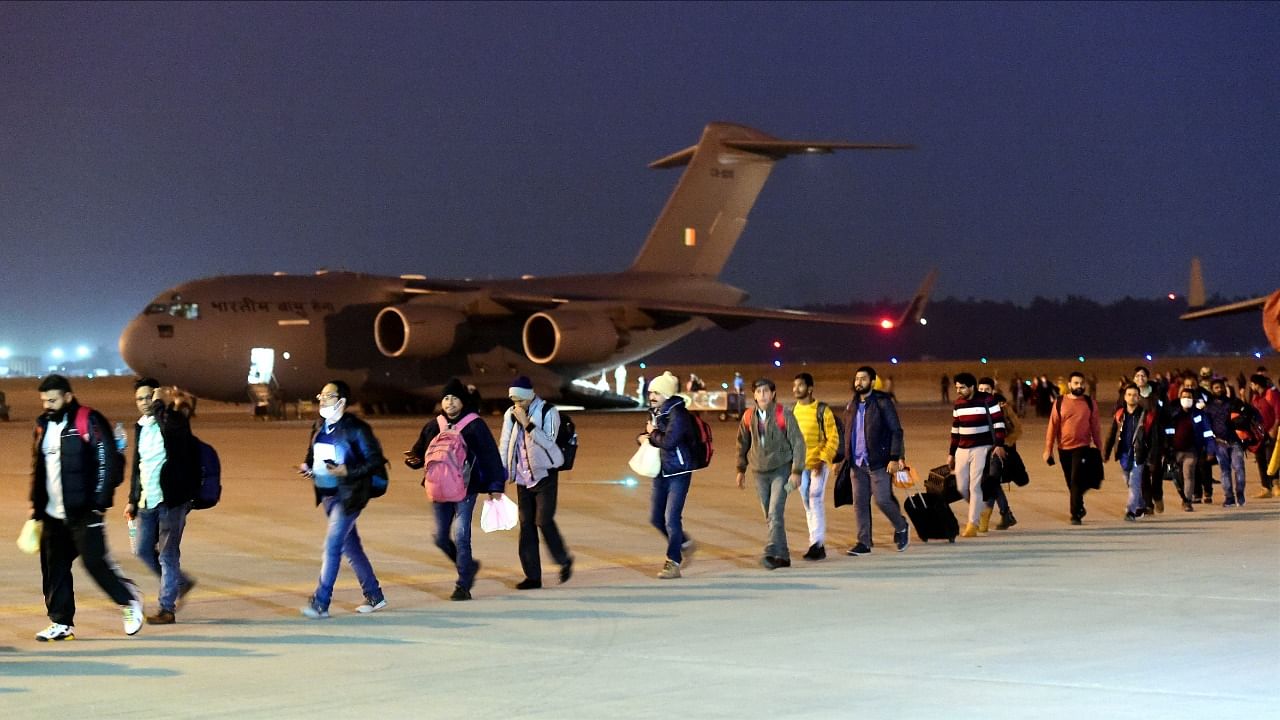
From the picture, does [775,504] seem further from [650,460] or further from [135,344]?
[135,344]

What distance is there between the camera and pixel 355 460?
955cm

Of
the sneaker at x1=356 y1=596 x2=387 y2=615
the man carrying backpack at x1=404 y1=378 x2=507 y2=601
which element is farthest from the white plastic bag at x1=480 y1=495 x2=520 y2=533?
the sneaker at x1=356 y1=596 x2=387 y2=615

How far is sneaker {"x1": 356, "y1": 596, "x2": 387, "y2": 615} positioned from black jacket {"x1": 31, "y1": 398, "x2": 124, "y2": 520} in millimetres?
1519

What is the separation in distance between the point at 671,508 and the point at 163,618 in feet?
11.2

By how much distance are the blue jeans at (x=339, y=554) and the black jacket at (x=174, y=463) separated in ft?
2.44

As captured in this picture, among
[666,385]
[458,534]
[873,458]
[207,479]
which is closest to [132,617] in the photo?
[207,479]

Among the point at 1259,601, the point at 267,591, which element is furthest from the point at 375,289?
the point at 1259,601

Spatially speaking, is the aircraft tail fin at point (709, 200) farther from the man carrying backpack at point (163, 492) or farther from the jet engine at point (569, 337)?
the man carrying backpack at point (163, 492)

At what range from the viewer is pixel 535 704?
6766mm

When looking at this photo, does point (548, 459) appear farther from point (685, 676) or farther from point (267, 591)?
point (685, 676)

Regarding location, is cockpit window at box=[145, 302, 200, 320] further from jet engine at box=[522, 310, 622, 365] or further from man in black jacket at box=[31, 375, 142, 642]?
man in black jacket at box=[31, 375, 142, 642]

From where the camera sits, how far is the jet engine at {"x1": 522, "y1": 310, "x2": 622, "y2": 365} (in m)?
35.9

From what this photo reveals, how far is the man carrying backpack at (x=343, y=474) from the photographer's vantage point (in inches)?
372

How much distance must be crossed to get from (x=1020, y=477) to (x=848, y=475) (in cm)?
200
